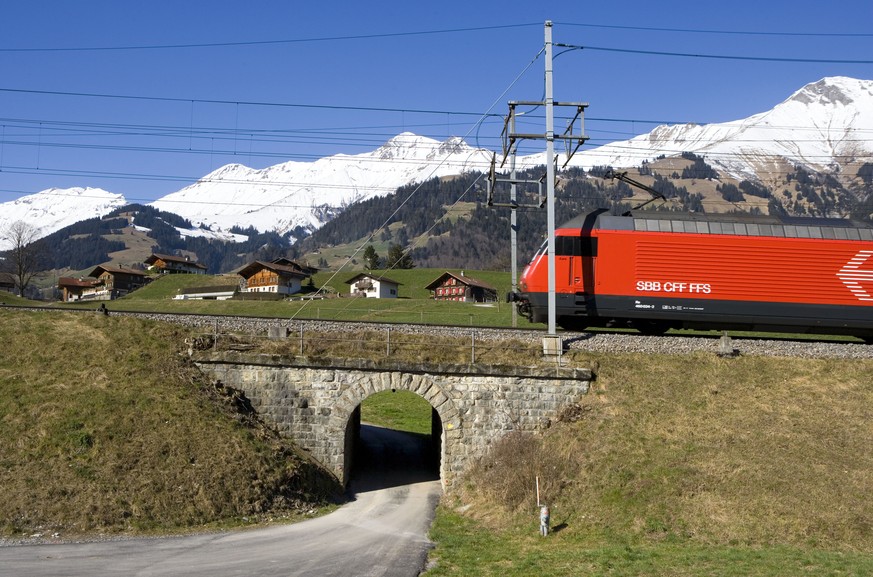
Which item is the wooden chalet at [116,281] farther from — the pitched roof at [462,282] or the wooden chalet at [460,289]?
the wooden chalet at [460,289]

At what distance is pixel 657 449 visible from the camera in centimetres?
2389

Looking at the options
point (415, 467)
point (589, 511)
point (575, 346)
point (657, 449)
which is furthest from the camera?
point (415, 467)

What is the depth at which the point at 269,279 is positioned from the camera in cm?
9025

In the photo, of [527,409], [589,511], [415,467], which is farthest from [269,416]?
[589,511]

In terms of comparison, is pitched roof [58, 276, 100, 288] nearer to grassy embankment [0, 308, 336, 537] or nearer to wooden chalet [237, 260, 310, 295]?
wooden chalet [237, 260, 310, 295]

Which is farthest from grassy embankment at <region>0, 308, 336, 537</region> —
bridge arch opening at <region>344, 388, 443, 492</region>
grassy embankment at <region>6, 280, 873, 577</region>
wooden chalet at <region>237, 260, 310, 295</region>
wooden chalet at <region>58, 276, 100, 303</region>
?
wooden chalet at <region>58, 276, 100, 303</region>

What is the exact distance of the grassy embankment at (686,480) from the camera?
60.1 feet

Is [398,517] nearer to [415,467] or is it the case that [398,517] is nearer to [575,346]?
[415,467]

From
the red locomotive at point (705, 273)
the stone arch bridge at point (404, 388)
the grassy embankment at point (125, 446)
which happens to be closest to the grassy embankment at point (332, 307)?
the stone arch bridge at point (404, 388)

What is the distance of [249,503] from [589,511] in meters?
10.0

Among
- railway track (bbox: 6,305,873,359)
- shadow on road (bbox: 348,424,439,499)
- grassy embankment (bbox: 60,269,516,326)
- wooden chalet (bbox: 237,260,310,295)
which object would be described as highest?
wooden chalet (bbox: 237,260,310,295)

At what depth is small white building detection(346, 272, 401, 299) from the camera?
8669cm

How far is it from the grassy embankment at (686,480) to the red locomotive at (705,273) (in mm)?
2558

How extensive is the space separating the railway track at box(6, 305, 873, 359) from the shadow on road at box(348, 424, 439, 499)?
571cm
